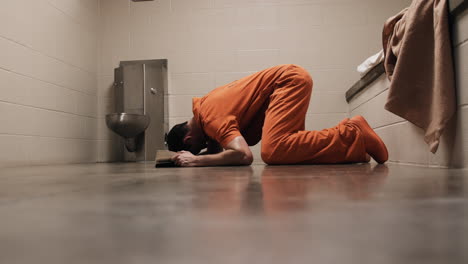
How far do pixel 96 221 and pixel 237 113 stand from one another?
1667 mm

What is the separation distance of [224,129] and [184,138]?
357 mm

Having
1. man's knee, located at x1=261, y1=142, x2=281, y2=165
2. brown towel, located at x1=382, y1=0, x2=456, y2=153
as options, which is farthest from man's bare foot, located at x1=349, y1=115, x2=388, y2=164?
→ man's knee, located at x1=261, y1=142, x2=281, y2=165

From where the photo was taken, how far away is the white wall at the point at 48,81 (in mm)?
2717

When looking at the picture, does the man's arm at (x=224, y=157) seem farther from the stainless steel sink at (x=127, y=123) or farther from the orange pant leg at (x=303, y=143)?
the stainless steel sink at (x=127, y=123)

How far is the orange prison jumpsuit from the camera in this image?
6.61 ft

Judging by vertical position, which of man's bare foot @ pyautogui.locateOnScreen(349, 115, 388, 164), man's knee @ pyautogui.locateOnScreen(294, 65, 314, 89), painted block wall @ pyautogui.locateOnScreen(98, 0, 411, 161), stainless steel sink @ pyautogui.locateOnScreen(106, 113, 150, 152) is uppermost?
painted block wall @ pyautogui.locateOnScreen(98, 0, 411, 161)

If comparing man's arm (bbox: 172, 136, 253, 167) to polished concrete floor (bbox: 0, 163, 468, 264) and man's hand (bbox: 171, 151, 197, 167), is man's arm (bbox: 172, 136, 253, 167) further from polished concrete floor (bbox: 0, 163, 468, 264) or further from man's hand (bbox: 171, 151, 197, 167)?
polished concrete floor (bbox: 0, 163, 468, 264)

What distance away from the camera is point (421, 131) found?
1.81m

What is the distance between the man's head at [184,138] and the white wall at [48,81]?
129 cm

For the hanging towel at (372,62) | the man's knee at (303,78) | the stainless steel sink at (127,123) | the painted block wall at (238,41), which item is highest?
the painted block wall at (238,41)

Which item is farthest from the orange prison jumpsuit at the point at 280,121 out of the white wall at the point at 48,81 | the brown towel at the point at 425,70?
the white wall at the point at 48,81

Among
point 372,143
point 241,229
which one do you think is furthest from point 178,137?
point 241,229

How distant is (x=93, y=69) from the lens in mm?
Result: 4027

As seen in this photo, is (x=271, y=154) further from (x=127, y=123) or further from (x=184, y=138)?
(x=127, y=123)
